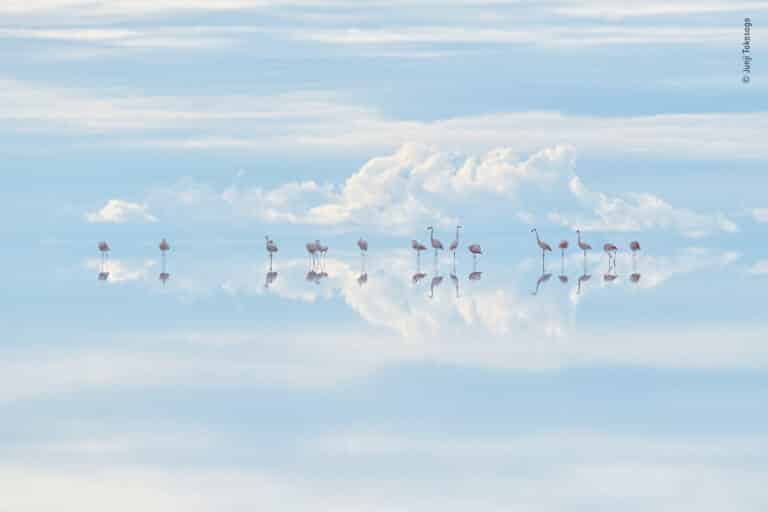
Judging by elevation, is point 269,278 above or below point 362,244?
below

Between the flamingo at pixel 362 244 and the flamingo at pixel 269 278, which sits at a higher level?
the flamingo at pixel 362 244

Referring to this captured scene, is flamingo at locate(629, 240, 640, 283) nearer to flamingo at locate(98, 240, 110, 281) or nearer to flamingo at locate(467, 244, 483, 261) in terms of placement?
flamingo at locate(467, 244, 483, 261)

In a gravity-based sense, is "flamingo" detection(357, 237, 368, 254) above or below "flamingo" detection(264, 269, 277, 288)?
above

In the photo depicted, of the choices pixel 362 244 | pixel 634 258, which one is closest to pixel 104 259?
pixel 362 244

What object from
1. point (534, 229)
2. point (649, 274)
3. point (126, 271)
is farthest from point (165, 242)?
point (649, 274)

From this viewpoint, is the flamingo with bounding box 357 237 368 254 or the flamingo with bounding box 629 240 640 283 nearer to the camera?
the flamingo with bounding box 629 240 640 283

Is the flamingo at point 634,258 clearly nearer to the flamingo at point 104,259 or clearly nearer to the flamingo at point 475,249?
the flamingo at point 475,249

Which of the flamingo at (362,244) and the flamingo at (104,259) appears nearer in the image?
the flamingo at (104,259)

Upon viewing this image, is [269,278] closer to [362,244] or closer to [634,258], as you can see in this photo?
[362,244]

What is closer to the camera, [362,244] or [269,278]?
[269,278]

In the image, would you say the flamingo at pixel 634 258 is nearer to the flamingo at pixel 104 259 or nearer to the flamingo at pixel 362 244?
the flamingo at pixel 362 244

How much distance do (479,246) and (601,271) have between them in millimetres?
2765

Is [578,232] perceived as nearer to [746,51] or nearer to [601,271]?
[601,271]

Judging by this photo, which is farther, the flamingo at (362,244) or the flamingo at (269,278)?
the flamingo at (362,244)
